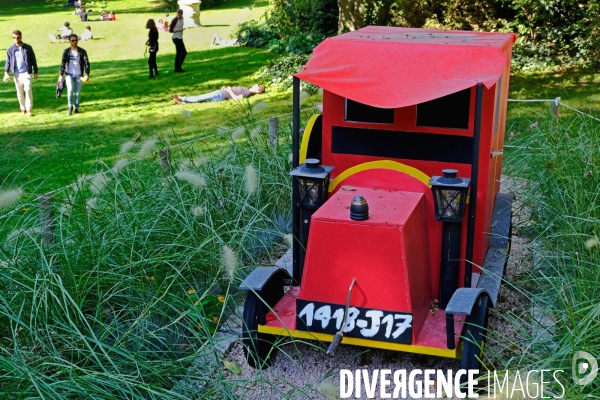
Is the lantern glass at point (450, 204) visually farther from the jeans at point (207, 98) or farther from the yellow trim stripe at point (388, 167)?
the jeans at point (207, 98)

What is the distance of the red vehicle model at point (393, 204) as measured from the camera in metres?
4.68

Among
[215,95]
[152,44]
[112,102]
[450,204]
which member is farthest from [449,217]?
[152,44]

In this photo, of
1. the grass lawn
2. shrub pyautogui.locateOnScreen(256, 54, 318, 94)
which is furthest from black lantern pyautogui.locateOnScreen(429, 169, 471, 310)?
shrub pyautogui.locateOnScreen(256, 54, 318, 94)

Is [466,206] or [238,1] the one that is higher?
[466,206]

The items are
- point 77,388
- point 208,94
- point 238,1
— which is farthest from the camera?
point 238,1

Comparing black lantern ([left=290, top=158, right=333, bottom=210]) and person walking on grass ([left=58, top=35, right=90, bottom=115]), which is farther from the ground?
black lantern ([left=290, top=158, right=333, bottom=210])

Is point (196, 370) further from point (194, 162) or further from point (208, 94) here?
point (208, 94)

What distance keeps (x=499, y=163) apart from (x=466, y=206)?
1.47 metres

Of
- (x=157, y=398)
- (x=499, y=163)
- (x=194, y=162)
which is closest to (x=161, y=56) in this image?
(x=194, y=162)

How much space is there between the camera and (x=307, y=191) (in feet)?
17.5

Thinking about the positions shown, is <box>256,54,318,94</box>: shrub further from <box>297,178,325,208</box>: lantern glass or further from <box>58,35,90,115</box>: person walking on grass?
<box>297,178,325,208</box>: lantern glass

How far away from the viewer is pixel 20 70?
14.5 m

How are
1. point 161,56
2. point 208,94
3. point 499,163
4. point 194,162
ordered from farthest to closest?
point 161,56 < point 208,94 < point 194,162 < point 499,163

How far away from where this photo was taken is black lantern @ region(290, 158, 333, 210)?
17.2 feet
